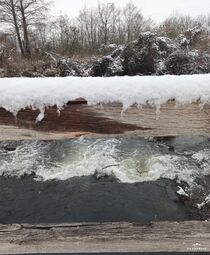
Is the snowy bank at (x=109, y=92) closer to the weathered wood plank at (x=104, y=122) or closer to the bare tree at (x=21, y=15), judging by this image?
the weathered wood plank at (x=104, y=122)

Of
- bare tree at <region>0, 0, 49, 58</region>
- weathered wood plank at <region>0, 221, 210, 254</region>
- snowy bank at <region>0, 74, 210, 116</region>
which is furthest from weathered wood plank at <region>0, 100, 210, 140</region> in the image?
bare tree at <region>0, 0, 49, 58</region>

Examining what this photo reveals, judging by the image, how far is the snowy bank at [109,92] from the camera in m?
1.16

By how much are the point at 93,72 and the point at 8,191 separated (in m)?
9.49

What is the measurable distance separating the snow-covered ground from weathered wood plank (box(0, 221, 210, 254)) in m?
0.38

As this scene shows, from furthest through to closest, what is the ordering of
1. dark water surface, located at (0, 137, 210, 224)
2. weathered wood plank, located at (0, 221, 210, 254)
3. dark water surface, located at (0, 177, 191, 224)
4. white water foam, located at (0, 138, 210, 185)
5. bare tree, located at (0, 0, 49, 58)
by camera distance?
bare tree, located at (0, 0, 49, 58) → white water foam, located at (0, 138, 210, 185) → dark water surface, located at (0, 137, 210, 224) → dark water surface, located at (0, 177, 191, 224) → weathered wood plank, located at (0, 221, 210, 254)

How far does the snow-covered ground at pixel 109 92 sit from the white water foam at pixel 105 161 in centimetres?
429

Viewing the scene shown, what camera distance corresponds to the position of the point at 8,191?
5.20 m

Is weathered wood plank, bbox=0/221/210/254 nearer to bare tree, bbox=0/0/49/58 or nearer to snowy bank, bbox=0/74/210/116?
snowy bank, bbox=0/74/210/116

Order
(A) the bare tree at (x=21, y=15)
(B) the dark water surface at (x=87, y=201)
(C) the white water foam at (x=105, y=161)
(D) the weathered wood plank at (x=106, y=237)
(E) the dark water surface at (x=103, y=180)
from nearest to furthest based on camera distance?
1. (D) the weathered wood plank at (x=106, y=237)
2. (B) the dark water surface at (x=87, y=201)
3. (E) the dark water surface at (x=103, y=180)
4. (C) the white water foam at (x=105, y=161)
5. (A) the bare tree at (x=21, y=15)

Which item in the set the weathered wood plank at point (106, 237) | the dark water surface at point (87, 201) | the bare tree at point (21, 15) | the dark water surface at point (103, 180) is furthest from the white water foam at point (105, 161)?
the bare tree at point (21, 15)

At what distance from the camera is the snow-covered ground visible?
116 cm

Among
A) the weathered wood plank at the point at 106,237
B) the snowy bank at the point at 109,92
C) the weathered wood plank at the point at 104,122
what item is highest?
the snowy bank at the point at 109,92

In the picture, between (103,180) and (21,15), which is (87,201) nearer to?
(103,180)

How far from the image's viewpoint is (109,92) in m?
1.17
